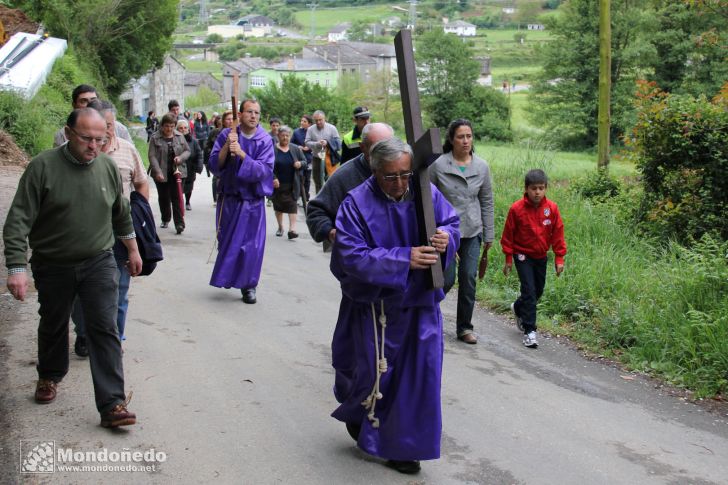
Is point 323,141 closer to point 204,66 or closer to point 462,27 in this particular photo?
point 462,27

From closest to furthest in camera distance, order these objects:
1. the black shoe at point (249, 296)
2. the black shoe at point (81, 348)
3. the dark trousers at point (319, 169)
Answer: the black shoe at point (81, 348) → the black shoe at point (249, 296) → the dark trousers at point (319, 169)

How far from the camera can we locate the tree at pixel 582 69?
56438 millimetres

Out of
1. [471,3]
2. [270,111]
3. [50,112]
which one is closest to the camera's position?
[50,112]

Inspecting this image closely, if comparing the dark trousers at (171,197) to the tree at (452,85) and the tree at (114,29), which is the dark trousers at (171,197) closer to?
the tree at (114,29)

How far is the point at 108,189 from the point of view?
18.0ft

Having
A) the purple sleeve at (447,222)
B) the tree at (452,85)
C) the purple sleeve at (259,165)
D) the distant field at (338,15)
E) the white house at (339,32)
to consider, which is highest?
the distant field at (338,15)

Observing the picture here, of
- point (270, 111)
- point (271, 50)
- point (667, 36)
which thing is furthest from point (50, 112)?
point (271, 50)

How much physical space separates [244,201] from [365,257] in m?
5.06

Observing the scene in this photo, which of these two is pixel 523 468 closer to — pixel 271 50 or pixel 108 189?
pixel 108 189

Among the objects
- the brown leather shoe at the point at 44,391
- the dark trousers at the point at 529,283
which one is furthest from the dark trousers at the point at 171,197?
the brown leather shoe at the point at 44,391

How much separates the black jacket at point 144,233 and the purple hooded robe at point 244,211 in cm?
265

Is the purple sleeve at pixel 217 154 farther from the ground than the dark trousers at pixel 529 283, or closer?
farther from the ground

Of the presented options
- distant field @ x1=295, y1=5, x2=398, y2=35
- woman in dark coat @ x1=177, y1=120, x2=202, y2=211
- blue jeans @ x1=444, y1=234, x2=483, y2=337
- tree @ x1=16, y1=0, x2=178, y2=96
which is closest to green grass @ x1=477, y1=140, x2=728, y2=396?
blue jeans @ x1=444, y1=234, x2=483, y2=337

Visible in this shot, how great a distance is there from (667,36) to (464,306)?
49.5 m
